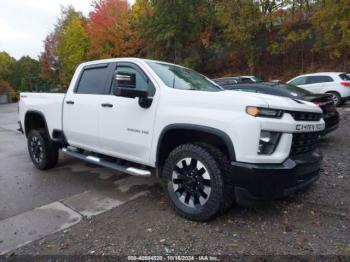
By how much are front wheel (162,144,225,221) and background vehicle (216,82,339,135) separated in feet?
13.3

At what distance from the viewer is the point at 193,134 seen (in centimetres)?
384

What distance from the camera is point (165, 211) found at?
13.2ft

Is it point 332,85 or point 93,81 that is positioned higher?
point 332,85

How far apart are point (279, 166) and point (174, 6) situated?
75.8ft

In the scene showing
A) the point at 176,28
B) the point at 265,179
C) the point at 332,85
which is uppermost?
the point at 176,28

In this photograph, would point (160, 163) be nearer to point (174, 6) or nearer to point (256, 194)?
point (256, 194)

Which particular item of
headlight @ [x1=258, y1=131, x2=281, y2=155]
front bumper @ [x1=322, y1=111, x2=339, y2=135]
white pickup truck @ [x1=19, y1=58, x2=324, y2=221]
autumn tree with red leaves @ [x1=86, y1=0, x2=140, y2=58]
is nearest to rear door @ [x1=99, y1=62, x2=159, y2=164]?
white pickup truck @ [x1=19, y1=58, x2=324, y2=221]

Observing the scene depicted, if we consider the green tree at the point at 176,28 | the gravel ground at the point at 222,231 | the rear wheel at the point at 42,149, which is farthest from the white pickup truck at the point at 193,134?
the green tree at the point at 176,28

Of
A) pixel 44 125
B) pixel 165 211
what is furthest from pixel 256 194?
pixel 44 125

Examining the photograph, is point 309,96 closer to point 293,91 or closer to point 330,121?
point 293,91

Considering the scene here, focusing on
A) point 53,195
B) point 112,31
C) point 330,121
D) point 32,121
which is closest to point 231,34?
point 112,31

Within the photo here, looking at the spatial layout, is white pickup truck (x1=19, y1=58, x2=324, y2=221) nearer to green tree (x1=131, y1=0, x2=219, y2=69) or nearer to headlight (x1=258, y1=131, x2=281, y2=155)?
headlight (x1=258, y1=131, x2=281, y2=155)

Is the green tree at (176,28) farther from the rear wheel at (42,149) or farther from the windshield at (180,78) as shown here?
the windshield at (180,78)

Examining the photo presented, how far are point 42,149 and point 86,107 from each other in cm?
169
